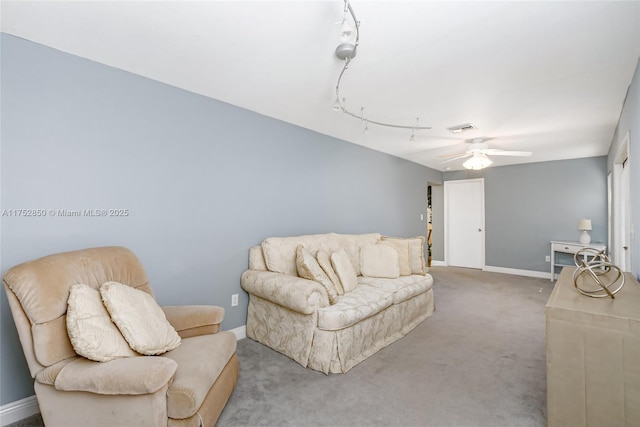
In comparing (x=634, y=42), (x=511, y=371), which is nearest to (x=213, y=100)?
(x=634, y=42)

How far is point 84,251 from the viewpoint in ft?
6.33

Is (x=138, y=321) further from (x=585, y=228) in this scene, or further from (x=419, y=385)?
(x=585, y=228)

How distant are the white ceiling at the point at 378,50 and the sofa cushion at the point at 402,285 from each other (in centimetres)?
177

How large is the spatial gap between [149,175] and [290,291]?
4.78ft

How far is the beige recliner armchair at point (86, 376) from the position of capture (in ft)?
4.64

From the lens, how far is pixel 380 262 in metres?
3.62

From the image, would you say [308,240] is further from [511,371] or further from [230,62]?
[511,371]

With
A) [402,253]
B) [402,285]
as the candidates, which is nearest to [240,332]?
[402,285]

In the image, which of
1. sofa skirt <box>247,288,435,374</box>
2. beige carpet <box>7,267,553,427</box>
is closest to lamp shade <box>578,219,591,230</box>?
beige carpet <box>7,267,553,427</box>

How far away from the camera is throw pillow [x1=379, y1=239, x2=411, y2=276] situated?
3709 mm

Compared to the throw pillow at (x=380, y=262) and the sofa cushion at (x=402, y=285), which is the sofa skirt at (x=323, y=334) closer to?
the sofa cushion at (x=402, y=285)

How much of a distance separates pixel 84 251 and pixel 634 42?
3.62 meters

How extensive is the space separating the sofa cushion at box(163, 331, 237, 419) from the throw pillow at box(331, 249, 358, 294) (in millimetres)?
1246

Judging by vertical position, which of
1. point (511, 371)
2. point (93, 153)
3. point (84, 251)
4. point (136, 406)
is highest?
point (93, 153)
